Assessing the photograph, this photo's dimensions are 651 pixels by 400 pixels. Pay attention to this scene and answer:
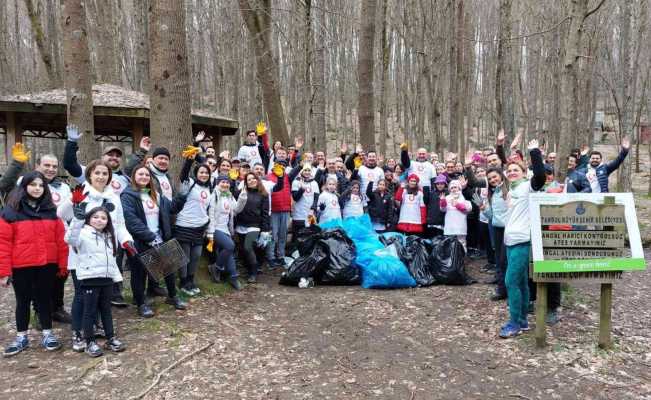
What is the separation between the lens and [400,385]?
11.4ft

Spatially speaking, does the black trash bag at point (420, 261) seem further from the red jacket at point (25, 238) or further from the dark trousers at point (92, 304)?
the red jacket at point (25, 238)

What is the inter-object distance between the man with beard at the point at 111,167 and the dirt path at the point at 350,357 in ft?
1.18

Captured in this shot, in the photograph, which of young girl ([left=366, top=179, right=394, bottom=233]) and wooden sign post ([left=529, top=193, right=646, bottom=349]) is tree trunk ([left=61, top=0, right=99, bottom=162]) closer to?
young girl ([left=366, top=179, right=394, bottom=233])

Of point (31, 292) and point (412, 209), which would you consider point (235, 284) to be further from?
point (412, 209)

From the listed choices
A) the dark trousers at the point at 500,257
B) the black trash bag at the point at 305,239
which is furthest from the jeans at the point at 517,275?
the black trash bag at the point at 305,239

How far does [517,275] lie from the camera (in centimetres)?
424

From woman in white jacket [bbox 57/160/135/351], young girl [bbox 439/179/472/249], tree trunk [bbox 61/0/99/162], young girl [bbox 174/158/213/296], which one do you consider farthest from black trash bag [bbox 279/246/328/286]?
tree trunk [bbox 61/0/99/162]

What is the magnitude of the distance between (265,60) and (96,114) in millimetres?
4008


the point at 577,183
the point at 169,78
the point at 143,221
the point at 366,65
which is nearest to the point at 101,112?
the point at 169,78

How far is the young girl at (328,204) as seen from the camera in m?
7.12

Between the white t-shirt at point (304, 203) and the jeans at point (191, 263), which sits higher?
the white t-shirt at point (304, 203)

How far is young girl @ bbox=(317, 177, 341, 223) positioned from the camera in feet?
23.4

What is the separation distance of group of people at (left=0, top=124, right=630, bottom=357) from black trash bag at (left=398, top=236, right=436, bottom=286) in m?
0.69

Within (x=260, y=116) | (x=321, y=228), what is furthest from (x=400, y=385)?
(x=260, y=116)
